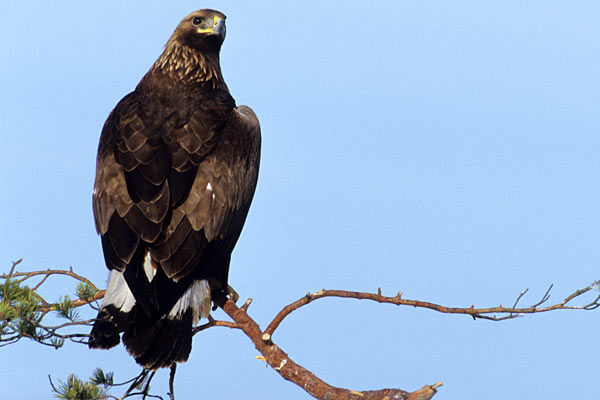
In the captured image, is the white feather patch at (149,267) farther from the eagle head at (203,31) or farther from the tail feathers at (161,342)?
the eagle head at (203,31)

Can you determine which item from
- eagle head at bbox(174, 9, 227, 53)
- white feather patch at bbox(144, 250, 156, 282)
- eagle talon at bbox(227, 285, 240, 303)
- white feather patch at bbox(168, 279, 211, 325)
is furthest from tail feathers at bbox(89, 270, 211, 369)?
eagle head at bbox(174, 9, 227, 53)

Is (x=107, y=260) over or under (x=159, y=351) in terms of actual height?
over

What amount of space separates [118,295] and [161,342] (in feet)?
1.76

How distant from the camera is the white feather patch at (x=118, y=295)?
5.82 meters

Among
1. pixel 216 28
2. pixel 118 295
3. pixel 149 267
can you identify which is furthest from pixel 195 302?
pixel 216 28

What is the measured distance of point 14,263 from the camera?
6.21 meters

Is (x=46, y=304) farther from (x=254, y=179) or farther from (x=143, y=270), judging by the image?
(x=254, y=179)

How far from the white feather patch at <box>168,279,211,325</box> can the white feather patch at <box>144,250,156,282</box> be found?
291mm

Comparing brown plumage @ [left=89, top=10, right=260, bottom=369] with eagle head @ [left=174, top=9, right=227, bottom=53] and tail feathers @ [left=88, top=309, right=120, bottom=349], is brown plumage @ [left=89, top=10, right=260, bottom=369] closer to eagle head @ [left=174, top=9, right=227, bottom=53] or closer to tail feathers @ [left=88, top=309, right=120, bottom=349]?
tail feathers @ [left=88, top=309, right=120, bottom=349]

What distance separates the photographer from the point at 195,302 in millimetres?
6031

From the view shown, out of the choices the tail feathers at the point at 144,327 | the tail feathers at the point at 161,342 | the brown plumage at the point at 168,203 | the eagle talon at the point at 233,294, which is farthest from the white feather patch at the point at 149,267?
the eagle talon at the point at 233,294

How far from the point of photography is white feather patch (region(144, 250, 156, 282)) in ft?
19.2

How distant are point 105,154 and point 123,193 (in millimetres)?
653

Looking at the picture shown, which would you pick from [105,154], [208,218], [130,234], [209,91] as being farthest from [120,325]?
[209,91]
